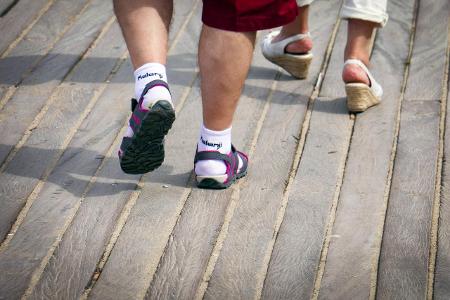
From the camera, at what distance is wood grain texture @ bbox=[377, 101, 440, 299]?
2.21 m

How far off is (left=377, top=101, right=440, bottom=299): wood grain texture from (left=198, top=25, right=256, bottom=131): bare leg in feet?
2.00

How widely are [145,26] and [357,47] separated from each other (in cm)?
99

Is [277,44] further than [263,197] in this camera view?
Yes

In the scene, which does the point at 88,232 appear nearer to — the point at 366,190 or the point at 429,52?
the point at 366,190

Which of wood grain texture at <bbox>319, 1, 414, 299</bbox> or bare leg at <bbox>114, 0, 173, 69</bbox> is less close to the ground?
Result: bare leg at <bbox>114, 0, 173, 69</bbox>

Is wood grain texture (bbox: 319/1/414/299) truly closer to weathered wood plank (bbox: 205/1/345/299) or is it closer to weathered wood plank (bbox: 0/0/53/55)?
weathered wood plank (bbox: 205/1/345/299)

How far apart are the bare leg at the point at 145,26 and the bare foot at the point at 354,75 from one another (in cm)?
83

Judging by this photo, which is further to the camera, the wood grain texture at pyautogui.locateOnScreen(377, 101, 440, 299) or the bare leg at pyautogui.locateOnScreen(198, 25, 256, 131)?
the bare leg at pyautogui.locateOnScreen(198, 25, 256, 131)

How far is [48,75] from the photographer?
3.35 m

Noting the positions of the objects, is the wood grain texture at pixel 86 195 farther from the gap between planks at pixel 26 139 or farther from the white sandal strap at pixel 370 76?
the white sandal strap at pixel 370 76

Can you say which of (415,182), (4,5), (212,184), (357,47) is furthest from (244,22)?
(4,5)

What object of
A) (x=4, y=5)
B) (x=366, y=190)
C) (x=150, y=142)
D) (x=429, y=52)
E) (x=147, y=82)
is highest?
(x=147, y=82)

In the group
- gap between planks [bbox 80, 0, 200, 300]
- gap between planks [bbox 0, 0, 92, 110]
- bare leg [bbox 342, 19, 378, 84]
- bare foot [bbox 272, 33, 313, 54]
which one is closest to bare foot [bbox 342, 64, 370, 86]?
bare leg [bbox 342, 19, 378, 84]

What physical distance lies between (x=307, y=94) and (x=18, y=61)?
4.07ft
